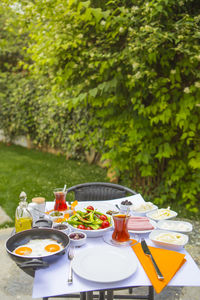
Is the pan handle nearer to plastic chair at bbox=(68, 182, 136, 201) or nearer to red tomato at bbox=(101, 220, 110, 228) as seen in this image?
red tomato at bbox=(101, 220, 110, 228)

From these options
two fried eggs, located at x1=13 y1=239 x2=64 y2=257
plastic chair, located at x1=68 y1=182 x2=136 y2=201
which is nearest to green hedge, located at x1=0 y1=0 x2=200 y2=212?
plastic chair, located at x1=68 y1=182 x2=136 y2=201

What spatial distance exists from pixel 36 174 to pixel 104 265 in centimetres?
451

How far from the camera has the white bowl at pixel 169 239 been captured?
126 cm

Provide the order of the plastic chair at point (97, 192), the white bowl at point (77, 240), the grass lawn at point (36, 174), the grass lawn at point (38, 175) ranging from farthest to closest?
the grass lawn at point (36, 174) → the grass lawn at point (38, 175) → the plastic chair at point (97, 192) → the white bowl at point (77, 240)

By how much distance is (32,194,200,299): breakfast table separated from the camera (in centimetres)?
100

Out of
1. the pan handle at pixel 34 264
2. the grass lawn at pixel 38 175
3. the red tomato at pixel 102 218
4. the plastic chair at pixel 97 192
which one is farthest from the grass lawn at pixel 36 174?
the pan handle at pixel 34 264

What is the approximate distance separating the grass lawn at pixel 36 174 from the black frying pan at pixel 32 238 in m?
2.41

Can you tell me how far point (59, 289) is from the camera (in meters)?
1.00

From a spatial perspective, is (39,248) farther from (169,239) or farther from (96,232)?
(169,239)

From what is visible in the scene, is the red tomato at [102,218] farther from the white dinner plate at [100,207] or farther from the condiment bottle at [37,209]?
the condiment bottle at [37,209]

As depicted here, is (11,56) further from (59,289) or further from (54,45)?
(59,289)

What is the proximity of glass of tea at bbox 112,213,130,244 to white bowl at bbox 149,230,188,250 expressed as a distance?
0.40 ft

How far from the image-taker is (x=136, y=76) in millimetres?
2545

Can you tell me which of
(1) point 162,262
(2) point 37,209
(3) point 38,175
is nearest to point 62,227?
(2) point 37,209
